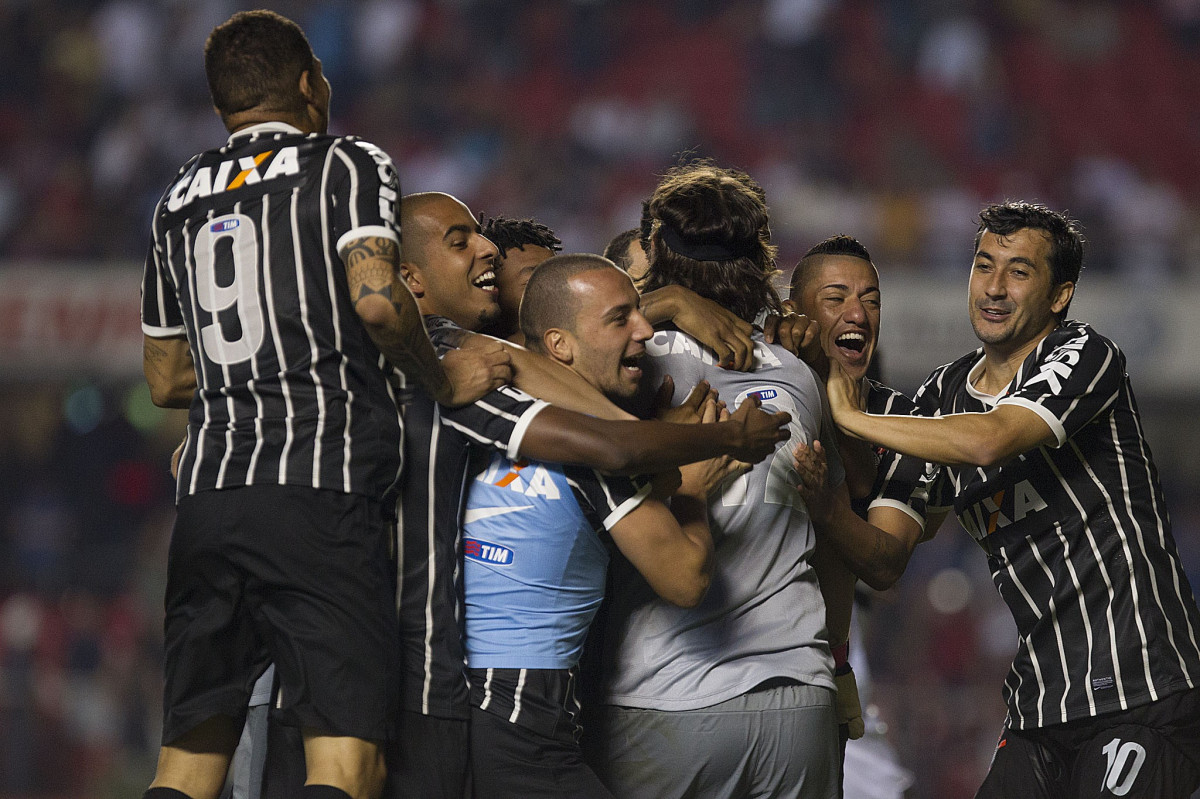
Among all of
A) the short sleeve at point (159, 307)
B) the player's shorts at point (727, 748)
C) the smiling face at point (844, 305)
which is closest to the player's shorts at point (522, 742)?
the player's shorts at point (727, 748)

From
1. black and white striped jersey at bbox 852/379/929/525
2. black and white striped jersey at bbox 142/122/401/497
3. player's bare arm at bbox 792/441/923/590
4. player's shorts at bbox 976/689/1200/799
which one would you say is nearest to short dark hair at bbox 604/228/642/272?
black and white striped jersey at bbox 852/379/929/525

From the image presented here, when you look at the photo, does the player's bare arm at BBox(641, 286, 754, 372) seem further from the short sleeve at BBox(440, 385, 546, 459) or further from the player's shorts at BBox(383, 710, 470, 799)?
the player's shorts at BBox(383, 710, 470, 799)

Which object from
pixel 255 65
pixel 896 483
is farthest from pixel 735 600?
pixel 255 65

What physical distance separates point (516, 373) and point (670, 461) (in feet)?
1.40

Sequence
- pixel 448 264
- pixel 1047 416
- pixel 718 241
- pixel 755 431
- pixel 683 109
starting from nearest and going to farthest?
pixel 755 431 < pixel 718 241 < pixel 448 264 < pixel 1047 416 < pixel 683 109

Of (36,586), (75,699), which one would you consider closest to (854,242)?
(75,699)

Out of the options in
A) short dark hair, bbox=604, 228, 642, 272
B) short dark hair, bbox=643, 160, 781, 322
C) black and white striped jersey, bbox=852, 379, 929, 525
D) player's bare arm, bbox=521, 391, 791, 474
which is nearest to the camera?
player's bare arm, bbox=521, 391, 791, 474

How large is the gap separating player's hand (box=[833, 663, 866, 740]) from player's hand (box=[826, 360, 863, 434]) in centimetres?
97

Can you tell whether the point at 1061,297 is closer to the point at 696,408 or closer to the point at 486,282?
the point at 696,408

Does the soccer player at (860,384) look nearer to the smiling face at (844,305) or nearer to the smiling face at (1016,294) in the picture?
the smiling face at (844,305)

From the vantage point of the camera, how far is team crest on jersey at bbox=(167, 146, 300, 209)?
3.19 m

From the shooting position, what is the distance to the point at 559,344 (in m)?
3.18

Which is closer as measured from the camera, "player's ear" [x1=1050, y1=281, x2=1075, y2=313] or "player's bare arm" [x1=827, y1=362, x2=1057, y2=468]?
"player's bare arm" [x1=827, y1=362, x2=1057, y2=468]

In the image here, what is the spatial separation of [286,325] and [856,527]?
5.15ft
